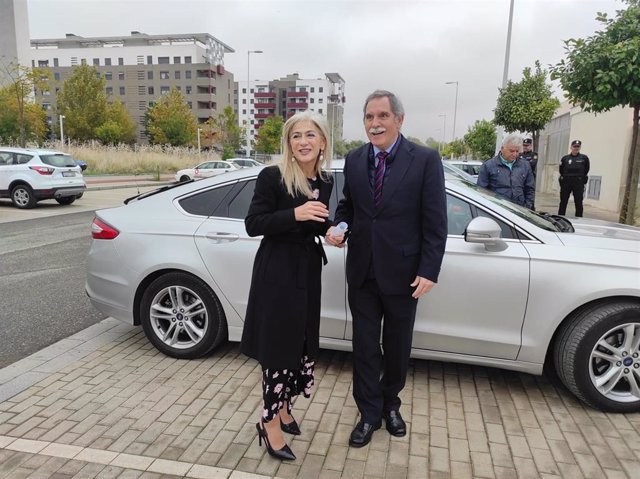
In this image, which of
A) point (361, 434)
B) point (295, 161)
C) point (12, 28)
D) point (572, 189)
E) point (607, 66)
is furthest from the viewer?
point (12, 28)

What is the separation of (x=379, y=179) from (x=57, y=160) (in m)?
14.2

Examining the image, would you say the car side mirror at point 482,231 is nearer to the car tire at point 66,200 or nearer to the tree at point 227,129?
the car tire at point 66,200

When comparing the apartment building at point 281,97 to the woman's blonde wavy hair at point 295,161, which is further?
the apartment building at point 281,97

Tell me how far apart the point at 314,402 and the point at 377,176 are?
159 cm

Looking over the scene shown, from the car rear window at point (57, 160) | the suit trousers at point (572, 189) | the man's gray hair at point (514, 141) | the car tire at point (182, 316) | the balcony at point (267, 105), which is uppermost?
the balcony at point (267, 105)

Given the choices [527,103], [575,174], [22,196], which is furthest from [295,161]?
[527,103]

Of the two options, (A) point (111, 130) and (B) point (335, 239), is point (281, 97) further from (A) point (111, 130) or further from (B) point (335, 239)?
(B) point (335, 239)

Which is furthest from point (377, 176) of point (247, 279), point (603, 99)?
point (603, 99)

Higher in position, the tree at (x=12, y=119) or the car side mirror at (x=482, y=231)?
the tree at (x=12, y=119)

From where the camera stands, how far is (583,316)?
3031mm

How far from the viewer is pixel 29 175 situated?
13.8 metres

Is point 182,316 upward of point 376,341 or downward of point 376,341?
downward

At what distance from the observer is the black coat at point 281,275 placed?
243 centimetres

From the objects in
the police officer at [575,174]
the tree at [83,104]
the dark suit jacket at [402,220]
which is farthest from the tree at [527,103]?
the tree at [83,104]
